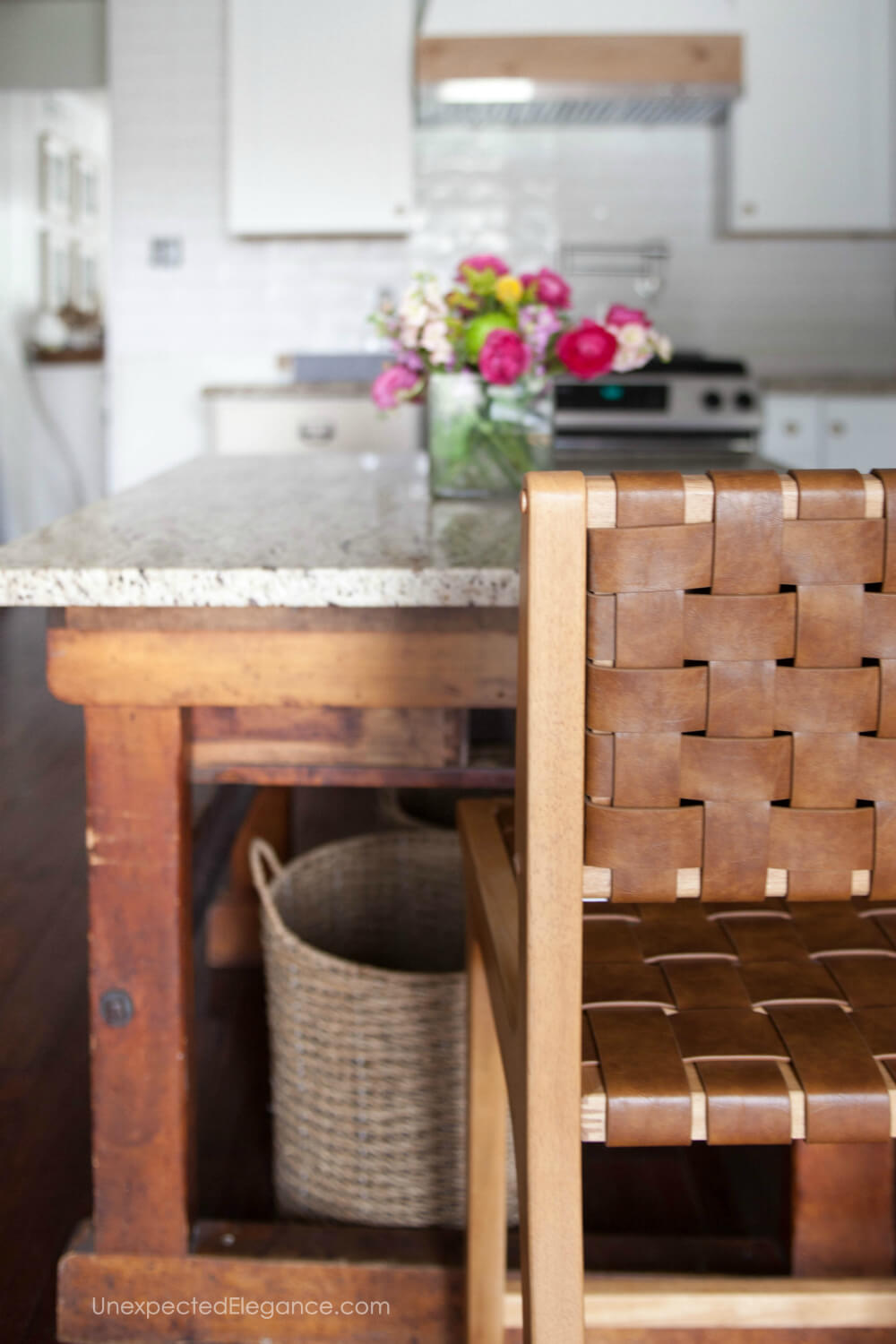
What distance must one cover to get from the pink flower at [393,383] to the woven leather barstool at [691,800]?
2.95 ft

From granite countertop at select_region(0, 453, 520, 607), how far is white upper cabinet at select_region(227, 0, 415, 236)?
2.97 metres

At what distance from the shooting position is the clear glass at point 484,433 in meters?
1.58

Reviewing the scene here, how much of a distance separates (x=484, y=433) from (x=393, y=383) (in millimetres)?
140

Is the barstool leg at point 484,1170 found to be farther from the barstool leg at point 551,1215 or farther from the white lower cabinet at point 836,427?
the white lower cabinet at point 836,427

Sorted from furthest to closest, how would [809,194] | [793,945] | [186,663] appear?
[809,194], [186,663], [793,945]

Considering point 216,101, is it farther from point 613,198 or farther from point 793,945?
point 793,945

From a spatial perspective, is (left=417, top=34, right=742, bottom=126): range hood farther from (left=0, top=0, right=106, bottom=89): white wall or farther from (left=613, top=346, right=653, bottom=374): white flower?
(left=613, top=346, right=653, bottom=374): white flower

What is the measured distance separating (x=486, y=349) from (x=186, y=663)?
23.0 inches

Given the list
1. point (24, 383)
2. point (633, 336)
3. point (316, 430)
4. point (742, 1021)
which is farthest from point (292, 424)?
point (742, 1021)

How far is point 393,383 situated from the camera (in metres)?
1.63

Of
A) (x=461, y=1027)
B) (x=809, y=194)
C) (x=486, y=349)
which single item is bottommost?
(x=461, y=1027)

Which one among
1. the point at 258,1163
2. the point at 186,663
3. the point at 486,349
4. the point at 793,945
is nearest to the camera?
the point at 793,945

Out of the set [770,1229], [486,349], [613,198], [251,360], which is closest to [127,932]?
[486,349]

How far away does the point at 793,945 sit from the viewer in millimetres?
993
